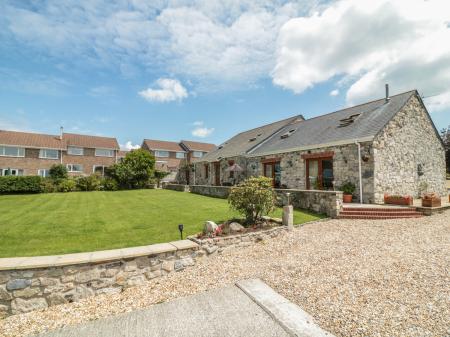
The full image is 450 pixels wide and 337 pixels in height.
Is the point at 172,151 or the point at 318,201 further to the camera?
the point at 172,151

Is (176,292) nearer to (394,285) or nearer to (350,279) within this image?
(350,279)

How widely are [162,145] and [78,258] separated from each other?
3831cm

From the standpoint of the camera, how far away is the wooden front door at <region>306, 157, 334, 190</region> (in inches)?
512

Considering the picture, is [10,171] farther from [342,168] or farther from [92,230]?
A: [342,168]

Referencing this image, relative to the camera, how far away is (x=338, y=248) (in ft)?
20.4

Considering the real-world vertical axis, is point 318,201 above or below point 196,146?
below

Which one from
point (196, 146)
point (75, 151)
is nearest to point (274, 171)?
point (196, 146)

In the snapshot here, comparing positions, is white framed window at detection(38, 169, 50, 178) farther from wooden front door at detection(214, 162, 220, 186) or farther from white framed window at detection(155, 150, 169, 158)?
wooden front door at detection(214, 162, 220, 186)

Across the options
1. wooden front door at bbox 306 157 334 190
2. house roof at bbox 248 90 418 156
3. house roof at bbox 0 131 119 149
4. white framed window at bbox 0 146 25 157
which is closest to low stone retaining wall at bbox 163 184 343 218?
wooden front door at bbox 306 157 334 190

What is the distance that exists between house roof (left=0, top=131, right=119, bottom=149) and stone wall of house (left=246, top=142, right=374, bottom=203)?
94.9ft

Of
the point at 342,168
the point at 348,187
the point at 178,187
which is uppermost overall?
the point at 342,168

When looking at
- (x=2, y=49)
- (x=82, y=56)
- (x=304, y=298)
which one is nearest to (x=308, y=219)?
(x=304, y=298)

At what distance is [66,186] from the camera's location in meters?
21.6

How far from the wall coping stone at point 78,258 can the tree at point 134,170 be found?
67.7 feet
